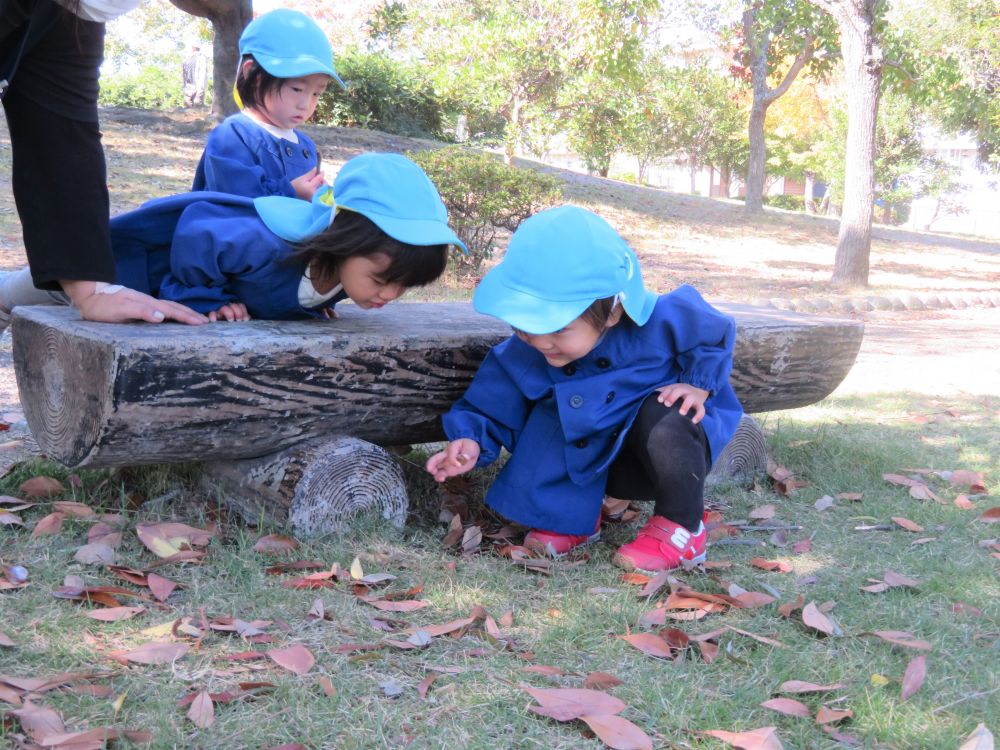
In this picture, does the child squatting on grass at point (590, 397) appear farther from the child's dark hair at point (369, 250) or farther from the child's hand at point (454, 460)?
the child's dark hair at point (369, 250)

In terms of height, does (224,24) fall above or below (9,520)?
above

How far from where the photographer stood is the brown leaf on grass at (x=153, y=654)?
1977 mm

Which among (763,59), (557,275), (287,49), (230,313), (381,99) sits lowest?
(230,313)

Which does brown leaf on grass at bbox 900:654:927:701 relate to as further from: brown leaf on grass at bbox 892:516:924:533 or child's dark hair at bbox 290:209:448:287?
child's dark hair at bbox 290:209:448:287

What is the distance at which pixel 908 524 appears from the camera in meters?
3.20

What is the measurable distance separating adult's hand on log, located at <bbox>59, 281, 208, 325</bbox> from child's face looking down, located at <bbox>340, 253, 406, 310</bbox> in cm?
52

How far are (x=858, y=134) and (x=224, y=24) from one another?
7244 millimetres

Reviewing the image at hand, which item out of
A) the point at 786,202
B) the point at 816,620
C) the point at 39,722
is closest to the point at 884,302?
the point at 816,620

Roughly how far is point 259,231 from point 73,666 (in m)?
1.35

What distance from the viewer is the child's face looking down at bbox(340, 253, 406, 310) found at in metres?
2.75

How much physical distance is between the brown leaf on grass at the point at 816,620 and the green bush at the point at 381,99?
1496cm

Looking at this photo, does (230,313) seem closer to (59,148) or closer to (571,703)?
(59,148)

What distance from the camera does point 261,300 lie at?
9.76 ft

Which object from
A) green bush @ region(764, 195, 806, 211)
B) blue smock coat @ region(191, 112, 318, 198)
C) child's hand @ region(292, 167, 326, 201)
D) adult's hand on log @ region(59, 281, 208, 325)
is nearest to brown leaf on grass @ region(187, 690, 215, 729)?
adult's hand on log @ region(59, 281, 208, 325)
